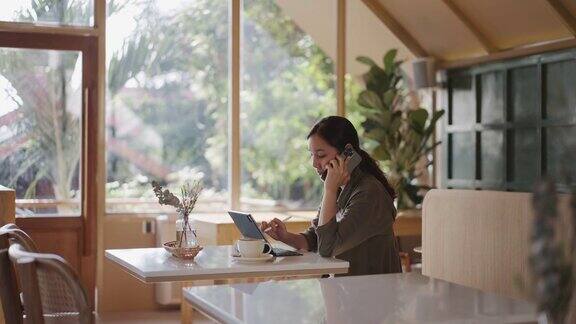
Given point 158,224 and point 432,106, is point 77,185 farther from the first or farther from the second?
point 432,106

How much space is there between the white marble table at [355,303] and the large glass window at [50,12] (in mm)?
3834

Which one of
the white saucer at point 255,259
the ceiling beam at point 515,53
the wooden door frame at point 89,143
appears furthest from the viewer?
the wooden door frame at point 89,143

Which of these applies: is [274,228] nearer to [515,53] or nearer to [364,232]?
[364,232]

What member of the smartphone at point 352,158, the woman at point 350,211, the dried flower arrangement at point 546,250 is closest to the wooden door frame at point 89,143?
the woman at point 350,211

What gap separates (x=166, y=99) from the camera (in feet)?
20.7

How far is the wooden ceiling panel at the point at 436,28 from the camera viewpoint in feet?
20.4

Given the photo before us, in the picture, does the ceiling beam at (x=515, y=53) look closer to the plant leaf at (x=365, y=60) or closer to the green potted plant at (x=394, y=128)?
the green potted plant at (x=394, y=128)

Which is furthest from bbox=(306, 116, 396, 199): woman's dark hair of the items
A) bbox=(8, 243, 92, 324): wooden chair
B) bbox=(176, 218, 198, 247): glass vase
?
bbox=(8, 243, 92, 324): wooden chair

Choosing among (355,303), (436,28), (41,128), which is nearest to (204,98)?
(41,128)

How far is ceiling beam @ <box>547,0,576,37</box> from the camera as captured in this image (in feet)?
17.5

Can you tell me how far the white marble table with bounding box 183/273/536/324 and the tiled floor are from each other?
325 centimetres

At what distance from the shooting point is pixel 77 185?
5953 mm

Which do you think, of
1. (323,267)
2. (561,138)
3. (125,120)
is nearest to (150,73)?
(125,120)

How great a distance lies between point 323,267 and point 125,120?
329 centimetres
